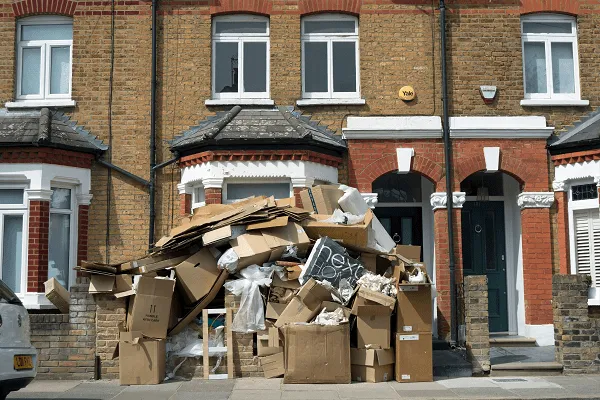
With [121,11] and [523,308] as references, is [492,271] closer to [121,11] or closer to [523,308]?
[523,308]

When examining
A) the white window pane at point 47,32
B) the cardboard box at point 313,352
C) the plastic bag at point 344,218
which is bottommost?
the cardboard box at point 313,352

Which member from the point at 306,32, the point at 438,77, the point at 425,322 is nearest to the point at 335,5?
the point at 306,32

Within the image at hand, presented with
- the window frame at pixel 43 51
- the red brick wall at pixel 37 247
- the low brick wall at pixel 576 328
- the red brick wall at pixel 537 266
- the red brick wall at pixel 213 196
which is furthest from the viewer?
the window frame at pixel 43 51

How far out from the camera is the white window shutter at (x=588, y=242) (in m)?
13.0

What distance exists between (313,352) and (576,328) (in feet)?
12.7

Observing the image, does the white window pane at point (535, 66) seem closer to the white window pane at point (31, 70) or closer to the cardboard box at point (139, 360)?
the cardboard box at point (139, 360)

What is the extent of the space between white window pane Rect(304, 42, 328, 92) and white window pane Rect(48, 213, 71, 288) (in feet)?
16.1

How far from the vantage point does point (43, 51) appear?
13.8m

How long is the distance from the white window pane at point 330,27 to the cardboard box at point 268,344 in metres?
6.14

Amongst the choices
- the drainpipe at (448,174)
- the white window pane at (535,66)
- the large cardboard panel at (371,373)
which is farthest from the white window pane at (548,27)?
the large cardboard panel at (371,373)

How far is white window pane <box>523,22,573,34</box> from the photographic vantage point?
45.9 feet

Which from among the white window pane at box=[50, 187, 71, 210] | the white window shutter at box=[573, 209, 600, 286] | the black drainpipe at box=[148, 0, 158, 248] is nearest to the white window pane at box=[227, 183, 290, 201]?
the black drainpipe at box=[148, 0, 158, 248]

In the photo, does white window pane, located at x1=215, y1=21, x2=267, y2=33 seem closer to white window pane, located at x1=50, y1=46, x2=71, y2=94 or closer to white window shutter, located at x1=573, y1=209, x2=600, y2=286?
white window pane, located at x1=50, y1=46, x2=71, y2=94

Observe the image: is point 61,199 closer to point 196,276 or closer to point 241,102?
point 241,102
